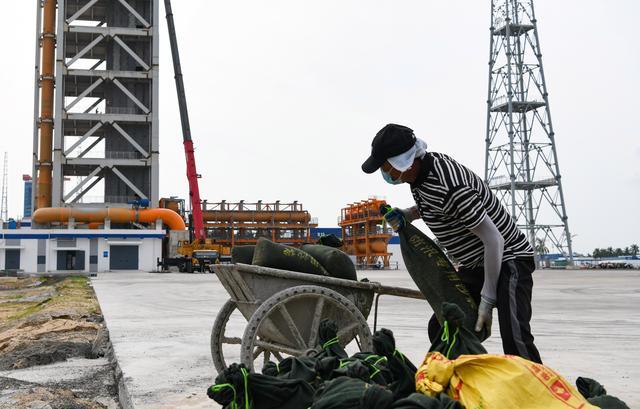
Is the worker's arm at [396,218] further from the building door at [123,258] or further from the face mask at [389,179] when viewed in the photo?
the building door at [123,258]

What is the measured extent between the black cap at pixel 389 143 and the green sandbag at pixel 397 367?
2.66 ft

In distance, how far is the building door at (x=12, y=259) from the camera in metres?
47.8

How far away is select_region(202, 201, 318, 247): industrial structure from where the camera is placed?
61500mm

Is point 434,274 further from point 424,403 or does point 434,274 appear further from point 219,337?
point 219,337

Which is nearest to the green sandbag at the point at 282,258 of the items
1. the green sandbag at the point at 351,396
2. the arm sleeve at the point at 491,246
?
the arm sleeve at the point at 491,246

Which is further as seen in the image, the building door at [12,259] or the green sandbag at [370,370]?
the building door at [12,259]

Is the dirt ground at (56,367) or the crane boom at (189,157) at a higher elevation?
the crane boom at (189,157)

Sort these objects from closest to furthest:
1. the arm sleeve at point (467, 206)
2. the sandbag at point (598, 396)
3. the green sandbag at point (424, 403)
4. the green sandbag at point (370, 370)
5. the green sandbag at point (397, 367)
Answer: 1. the green sandbag at point (424, 403)
2. the sandbag at point (598, 396)
3. the green sandbag at point (397, 367)
4. the green sandbag at point (370, 370)
5. the arm sleeve at point (467, 206)

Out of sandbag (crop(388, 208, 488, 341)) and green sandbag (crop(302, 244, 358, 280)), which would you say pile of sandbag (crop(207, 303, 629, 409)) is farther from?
green sandbag (crop(302, 244, 358, 280))

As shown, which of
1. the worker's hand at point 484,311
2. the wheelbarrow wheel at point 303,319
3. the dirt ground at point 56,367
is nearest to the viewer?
the worker's hand at point 484,311

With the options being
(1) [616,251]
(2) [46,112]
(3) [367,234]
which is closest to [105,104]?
(2) [46,112]

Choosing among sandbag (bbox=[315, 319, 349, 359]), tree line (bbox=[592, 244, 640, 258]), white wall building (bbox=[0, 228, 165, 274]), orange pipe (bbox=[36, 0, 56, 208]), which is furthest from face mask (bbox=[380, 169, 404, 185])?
tree line (bbox=[592, 244, 640, 258])

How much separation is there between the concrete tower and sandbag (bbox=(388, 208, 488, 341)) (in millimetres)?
48997

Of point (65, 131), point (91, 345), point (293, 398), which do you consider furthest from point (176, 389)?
point (65, 131)
